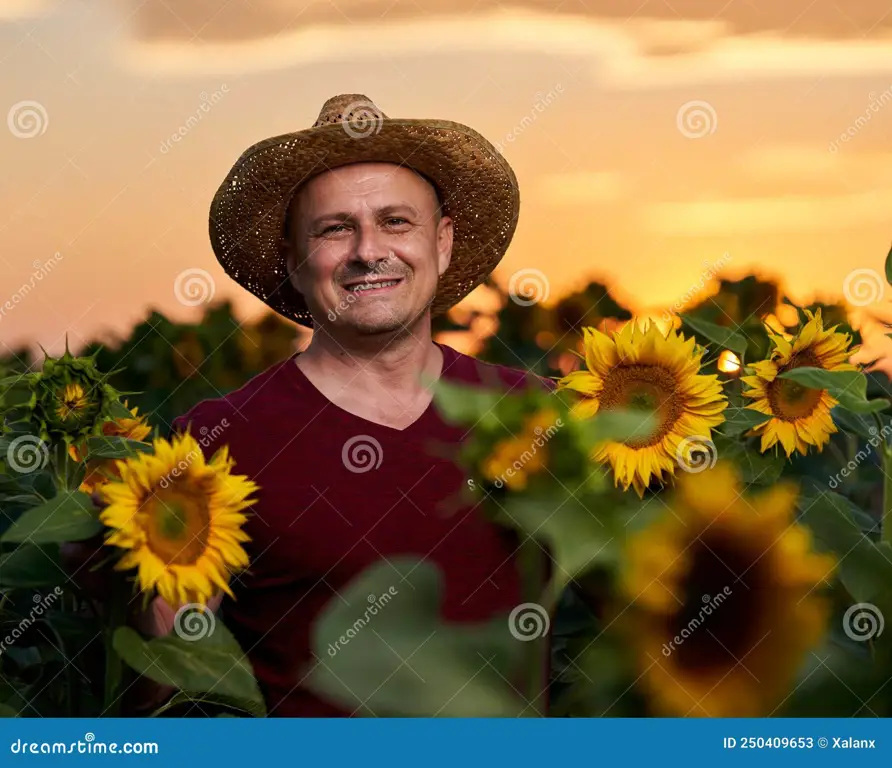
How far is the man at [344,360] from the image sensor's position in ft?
4.65

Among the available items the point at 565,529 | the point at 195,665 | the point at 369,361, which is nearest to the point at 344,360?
the point at 369,361

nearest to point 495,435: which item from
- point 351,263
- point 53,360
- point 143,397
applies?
point 53,360

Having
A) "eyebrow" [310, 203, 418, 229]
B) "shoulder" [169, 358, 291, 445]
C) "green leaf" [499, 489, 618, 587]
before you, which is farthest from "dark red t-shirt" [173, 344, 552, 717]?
"green leaf" [499, 489, 618, 587]

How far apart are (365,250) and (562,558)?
0.98m

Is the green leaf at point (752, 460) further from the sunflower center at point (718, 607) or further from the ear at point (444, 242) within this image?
the ear at point (444, 242)

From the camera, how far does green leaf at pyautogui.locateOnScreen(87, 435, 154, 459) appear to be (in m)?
1.02

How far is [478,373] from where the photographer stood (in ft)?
5.65

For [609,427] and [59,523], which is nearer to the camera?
[609,427]

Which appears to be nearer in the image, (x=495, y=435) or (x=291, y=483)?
(x=495, y=435)

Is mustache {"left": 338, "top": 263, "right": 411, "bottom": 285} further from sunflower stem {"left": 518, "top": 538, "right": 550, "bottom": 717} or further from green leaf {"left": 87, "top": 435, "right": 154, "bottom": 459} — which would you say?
sunflower stem {"left": 518, "top": 538, "right": 550, "bottom": 717}

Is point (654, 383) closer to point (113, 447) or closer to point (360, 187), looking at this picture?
point (113, 447)

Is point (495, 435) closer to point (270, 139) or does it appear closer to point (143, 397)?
point (270, 139)

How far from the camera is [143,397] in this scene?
2174 mm

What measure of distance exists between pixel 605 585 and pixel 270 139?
3.48 ft
